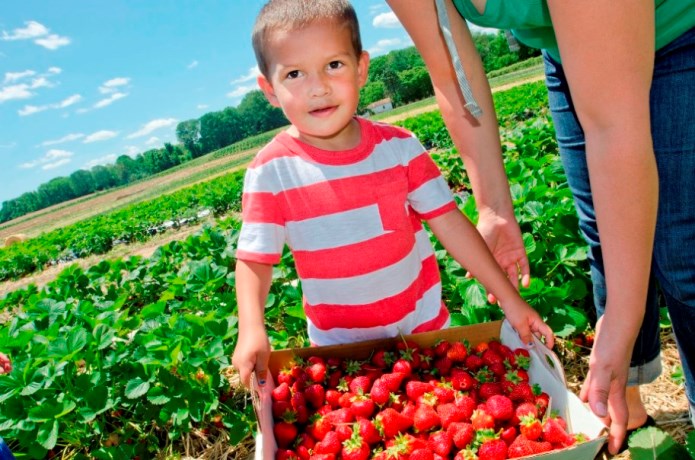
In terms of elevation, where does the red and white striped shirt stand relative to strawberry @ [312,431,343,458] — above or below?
above

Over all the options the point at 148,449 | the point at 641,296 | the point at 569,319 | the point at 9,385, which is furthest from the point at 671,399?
the point at 9,385

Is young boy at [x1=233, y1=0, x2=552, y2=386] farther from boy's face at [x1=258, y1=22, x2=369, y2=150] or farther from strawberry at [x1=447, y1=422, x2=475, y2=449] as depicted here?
strawberry at [x1=447, y1=422, x2=475, y2=449]

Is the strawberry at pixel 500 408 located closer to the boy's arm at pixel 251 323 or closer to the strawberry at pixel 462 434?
the strawberry at pixel 462 434

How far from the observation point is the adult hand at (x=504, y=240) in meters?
1.73

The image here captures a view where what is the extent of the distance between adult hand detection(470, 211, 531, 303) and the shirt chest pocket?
0.93 feet

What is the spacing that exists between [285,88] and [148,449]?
5.92ft

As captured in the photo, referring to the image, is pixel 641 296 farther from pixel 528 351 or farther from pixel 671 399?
pixel 671 399

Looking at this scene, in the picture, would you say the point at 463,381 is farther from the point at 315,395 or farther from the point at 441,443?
the point at 315,395

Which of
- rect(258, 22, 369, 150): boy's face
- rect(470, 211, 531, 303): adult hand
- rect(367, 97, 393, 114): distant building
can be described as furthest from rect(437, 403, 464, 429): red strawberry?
rect(367, 97, 393, 114): distant building

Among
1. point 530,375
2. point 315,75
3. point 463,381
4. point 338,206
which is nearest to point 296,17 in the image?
point 315,75

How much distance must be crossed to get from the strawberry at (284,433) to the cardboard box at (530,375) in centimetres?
2

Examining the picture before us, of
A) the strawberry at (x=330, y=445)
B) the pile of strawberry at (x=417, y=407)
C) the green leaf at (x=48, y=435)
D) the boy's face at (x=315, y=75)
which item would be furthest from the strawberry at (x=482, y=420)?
the green leaf at (x=48, y=435)

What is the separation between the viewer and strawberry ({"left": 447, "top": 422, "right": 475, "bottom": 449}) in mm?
1214

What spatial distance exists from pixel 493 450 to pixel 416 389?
0.28 metres
